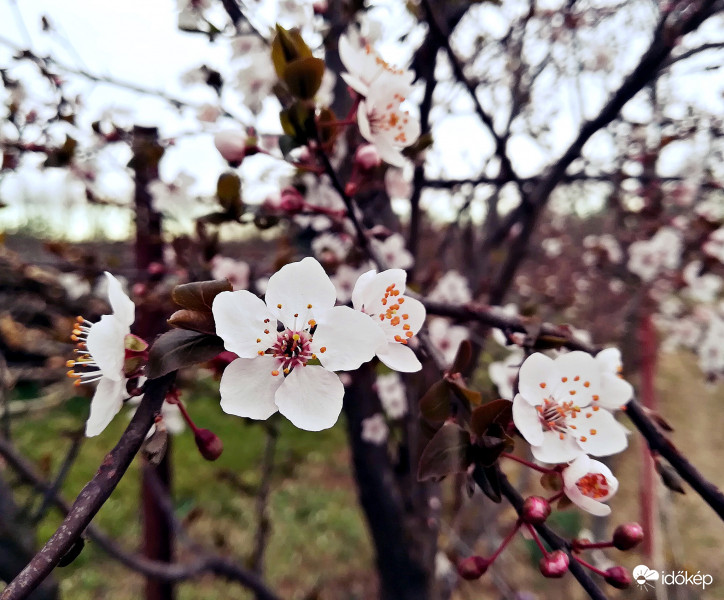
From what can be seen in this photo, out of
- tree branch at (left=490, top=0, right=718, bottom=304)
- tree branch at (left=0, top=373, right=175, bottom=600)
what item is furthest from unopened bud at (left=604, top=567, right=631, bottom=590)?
tree branch at (left=490, top=0, right=718, bottom=304)

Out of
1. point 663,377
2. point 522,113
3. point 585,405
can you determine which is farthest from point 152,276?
point 663,377

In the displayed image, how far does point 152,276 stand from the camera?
1.65 m

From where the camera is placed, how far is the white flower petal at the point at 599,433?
0.70 meters

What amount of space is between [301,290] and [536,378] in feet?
1.19

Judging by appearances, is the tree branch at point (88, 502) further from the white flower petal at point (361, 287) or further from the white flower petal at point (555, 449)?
the white flower petal at point (555, 449)

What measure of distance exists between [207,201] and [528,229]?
45.5 inches

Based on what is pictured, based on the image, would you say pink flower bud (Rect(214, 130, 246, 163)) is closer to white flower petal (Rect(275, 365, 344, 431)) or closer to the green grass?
white flower petal (Rect(275, 365, 344, 431))

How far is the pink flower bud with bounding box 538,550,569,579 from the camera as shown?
1.84ft

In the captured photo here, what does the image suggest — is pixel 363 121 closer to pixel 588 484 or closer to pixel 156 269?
pixel 588 484

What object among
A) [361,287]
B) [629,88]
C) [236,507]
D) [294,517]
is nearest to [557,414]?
[361,287]

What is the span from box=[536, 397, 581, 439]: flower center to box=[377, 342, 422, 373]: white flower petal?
0.21 m

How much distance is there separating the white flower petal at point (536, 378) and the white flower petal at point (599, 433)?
0.27 ft

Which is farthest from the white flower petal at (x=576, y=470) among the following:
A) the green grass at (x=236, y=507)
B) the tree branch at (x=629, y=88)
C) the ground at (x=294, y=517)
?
the green grass at (x=236, y=507)

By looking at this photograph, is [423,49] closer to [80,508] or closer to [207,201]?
[207,201]
